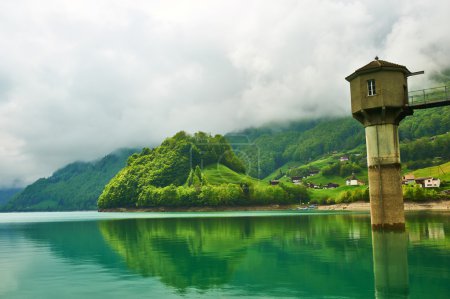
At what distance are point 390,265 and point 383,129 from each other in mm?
25936

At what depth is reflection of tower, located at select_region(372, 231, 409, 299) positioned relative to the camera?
21750 mm

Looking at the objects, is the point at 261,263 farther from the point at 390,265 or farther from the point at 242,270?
the point at 390,265

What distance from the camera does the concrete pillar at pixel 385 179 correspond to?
4925 cm

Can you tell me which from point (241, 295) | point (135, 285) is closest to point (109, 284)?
point (135, 285)

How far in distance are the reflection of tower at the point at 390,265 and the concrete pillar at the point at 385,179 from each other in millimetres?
2809

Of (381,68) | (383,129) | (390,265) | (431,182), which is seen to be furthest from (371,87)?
(431,182)

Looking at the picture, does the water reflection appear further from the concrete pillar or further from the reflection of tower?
the concrete pillar

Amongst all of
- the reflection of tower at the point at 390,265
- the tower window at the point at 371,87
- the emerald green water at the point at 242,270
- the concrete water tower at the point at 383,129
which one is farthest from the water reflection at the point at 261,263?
the tower window at the point at 371,87

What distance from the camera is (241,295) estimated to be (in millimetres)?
21672

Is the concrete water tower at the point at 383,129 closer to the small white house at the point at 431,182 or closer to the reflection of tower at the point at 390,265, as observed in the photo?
the reflection of tower at the point at 390,265

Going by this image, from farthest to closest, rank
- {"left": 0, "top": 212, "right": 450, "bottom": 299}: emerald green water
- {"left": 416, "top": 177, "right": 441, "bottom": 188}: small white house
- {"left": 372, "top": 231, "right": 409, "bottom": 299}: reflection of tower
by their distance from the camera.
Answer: {"left": 416, "top": 177, "right": 441, "bottom": 188}: small white house < {"left": 0, "top": 212, "right": 450, "bottom": 299}: emerald green water < {"left": 372, "top": 231, "right": 409, "bottom": 299}: reflection of tower

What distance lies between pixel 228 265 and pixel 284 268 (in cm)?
441

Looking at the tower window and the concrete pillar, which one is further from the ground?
the tower window

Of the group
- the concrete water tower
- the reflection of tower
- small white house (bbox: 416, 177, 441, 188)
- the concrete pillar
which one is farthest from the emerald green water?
small white house (bbox: 416, 177, 441, 188)
